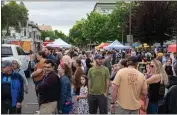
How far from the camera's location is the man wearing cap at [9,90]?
Result: 7.84 meters

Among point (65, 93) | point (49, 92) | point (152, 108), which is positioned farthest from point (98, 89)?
point (49, 92)

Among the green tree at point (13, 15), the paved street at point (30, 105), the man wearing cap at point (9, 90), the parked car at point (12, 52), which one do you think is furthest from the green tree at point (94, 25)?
the man wearing cap at point (9, 90)

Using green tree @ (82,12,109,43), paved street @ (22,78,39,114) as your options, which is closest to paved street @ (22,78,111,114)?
paved street @ (22,78,39,114)

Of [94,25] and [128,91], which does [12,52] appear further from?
[94,25]

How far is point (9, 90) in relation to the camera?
7.86 metres

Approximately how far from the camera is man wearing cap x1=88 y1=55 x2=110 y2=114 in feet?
29.3

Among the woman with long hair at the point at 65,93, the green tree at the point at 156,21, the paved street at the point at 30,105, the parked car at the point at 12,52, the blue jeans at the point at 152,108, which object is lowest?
the paved street at the point at 30,105

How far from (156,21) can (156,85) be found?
39.0m

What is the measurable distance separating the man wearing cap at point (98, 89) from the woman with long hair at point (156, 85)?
3.28 feet

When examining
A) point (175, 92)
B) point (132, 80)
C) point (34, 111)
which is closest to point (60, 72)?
point (132, 80)

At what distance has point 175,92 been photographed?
6805mm

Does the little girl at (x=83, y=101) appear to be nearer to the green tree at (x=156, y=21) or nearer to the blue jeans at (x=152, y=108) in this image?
the blue jeans at (x=152, y=108)

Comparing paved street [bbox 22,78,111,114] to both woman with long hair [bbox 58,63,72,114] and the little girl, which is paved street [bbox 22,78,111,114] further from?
woman with long hair [bbox 58,63,72,114]

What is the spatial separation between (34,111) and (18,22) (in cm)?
6094
